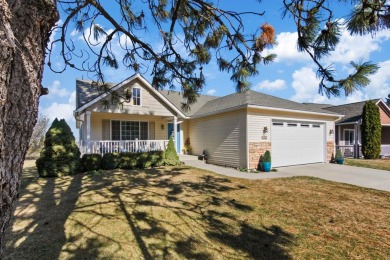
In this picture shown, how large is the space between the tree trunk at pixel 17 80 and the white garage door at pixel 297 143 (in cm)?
1137

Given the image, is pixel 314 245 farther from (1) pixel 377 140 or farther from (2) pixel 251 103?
(1) pixel 377 140

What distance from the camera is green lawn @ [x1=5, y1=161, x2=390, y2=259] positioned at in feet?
11.4

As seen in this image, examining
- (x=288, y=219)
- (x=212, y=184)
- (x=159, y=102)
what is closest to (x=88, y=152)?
(x=159, y=102)

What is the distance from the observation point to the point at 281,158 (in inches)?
470

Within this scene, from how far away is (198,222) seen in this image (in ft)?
14.8

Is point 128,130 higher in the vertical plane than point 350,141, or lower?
higher

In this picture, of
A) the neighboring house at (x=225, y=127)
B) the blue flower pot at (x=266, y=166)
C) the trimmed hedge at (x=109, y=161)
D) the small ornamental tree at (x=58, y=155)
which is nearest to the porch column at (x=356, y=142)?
the neighboring house at (x=225, y=127)

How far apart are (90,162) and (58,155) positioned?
4.71 ft

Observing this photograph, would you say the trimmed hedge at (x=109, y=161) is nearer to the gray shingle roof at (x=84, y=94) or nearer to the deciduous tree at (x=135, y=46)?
the gray shingle roof at (x=84, y=94)

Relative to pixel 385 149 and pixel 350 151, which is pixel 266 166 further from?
pixel 385 149

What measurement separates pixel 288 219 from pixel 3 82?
515cm

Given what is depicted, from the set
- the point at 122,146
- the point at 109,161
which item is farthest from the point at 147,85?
A: the point at 109,161

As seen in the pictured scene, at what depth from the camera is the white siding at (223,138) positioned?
11.1 meters

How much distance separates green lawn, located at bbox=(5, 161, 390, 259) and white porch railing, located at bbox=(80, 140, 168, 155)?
402cm
